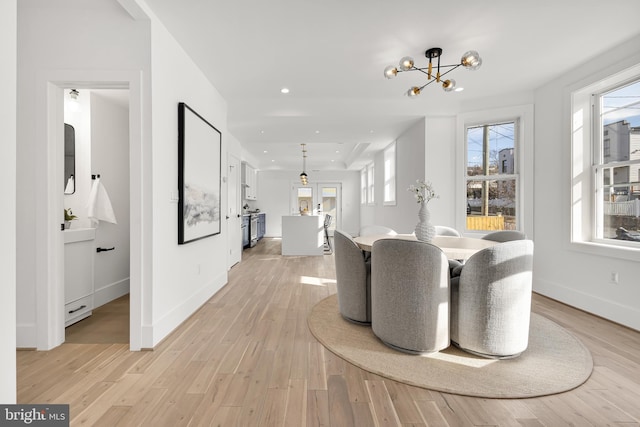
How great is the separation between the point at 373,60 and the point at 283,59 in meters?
0.93

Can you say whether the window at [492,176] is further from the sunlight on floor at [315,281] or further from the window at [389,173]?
the window at [389,173]

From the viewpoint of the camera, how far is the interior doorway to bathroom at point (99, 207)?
8.44ft

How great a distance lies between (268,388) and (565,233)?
3.63 metres

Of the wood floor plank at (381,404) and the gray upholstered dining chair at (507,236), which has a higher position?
the gray upholstered dining chair at (507,236)

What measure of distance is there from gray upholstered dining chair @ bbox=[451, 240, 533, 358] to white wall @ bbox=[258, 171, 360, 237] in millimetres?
8742

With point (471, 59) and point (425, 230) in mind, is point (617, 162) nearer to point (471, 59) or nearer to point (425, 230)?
point (471, 59)

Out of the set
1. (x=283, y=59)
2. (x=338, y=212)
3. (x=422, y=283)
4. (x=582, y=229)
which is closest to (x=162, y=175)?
(x=283, y=59)

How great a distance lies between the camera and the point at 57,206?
7.20 ft

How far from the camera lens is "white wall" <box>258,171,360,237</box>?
1077 centimetres

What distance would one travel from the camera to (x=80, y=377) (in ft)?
5.84

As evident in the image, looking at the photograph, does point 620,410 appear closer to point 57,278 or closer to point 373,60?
point 373,60

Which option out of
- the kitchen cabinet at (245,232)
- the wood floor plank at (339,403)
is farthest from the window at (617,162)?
the kitchen cabinet at (245,232)
